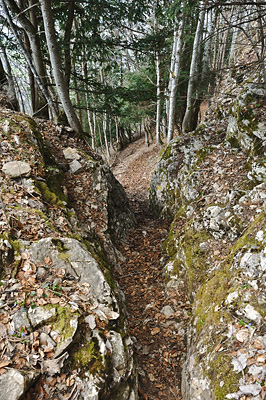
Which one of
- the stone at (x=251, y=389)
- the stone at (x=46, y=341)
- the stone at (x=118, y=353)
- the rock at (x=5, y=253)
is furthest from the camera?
the rock at (x=5, y=253)

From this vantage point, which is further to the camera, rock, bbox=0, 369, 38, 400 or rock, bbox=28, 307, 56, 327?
rock, bbox=28, 307, 56, 327

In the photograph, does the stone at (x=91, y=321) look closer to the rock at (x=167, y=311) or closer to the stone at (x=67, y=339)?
the stone at (x=67, y=339)

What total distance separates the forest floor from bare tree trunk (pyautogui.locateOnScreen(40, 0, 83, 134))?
4206mm

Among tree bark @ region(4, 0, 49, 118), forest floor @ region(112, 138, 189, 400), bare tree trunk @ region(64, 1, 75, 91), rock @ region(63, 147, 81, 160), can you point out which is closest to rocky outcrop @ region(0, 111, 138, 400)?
forest floor @ region(112, 138, 189, 400)

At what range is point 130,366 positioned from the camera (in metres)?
3.07

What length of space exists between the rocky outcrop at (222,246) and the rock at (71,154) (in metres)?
3.04

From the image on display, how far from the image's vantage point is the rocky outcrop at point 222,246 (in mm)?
2795

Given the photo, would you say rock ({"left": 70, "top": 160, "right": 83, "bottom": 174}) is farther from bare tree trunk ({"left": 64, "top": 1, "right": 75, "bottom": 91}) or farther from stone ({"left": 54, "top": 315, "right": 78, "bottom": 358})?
stone ({"left": 54, "top": 315, "right": 78, "bottom": 358})

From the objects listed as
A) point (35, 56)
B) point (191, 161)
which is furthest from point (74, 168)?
point (35, 56)

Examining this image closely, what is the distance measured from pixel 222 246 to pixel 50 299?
333 cm

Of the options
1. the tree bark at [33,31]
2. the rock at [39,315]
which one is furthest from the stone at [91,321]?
the tree bark at [33,31]

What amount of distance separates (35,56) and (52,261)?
7.07 m

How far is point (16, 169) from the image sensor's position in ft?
14.9

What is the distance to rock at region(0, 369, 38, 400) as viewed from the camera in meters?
2.07
